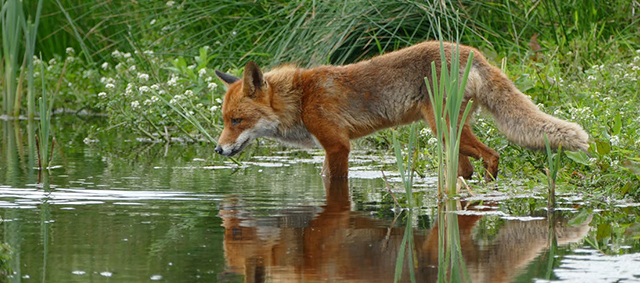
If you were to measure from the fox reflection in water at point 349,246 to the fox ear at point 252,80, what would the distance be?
6.85 feet

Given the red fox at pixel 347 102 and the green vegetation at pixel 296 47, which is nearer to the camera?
the red fox at pixel 347 102

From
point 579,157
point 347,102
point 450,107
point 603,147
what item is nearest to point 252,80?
point 347,102

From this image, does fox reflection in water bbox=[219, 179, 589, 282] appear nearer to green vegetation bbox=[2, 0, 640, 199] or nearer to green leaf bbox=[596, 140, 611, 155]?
green leaf bbox=[596, 140, 611, 155]

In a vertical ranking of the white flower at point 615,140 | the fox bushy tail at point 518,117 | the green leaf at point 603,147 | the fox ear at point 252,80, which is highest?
the fox ear at point 252,80

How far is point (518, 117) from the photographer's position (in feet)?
23.5

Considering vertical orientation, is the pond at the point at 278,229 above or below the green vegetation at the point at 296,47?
below

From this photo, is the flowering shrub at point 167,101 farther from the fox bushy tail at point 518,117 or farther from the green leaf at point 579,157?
the green leaf at point 579,157

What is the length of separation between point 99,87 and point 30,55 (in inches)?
188

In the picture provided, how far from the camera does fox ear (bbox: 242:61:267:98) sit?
7863mm

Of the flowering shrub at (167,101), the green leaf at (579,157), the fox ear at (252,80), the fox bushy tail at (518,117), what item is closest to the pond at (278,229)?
the green leaf at (579,157)

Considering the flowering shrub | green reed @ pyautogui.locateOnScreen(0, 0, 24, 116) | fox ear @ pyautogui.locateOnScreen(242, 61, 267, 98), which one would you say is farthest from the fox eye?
green reed @ pyautogui.locateOnScreen(0, 0, 24, 116)

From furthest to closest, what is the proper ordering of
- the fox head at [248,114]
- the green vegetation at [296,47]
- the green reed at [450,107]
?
the green vegetation at [296,47] → the fox head at [248,114] → the green reed at [450,107]

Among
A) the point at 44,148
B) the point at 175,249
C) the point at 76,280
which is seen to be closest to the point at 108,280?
the point at 76,280

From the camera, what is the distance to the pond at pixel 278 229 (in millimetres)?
4199
